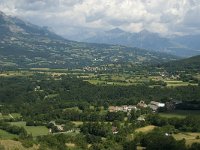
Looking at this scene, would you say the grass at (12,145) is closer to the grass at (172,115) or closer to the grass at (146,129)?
the grass at (146,129)

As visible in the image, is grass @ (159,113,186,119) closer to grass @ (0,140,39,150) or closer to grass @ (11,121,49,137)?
grass @ (11,121,49,137)

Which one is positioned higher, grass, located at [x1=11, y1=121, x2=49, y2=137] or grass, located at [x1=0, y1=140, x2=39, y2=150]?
grass, located at [x1=0, y1=140, x2=39, y2=150]

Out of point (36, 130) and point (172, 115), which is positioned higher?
point (172, 115)

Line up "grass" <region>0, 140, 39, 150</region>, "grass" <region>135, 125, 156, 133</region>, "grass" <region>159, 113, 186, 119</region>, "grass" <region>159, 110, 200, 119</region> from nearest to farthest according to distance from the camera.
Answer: "grass" <region>0, 140, 39, 150</region> → "grass" <region>135, 125, 156, 133</region> → "grass" <region>159, 113, 186, 119</region> → "grass" <region>159, 110, 200, 119</region>

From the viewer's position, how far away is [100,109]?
14088 cm

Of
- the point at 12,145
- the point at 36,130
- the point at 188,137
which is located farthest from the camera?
the point at 36,130

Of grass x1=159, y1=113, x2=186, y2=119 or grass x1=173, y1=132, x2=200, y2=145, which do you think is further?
grass x1=159, y1=113, x2=186, y2=119

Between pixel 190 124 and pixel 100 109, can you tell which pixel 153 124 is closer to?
pixel 190 124

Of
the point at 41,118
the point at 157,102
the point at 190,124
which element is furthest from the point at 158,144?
the point at 157,102

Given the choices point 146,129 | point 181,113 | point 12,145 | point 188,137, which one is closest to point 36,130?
point 146,129

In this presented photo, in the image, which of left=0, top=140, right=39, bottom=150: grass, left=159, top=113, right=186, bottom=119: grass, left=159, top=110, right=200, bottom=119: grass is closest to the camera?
left=0, top=140, right=39, bottom=150: grass

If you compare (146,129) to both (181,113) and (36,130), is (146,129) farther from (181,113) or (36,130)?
(36,130)

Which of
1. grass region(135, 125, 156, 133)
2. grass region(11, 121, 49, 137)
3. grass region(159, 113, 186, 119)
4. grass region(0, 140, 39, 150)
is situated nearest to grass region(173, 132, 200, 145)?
grass region(135, 125, 156, 133)

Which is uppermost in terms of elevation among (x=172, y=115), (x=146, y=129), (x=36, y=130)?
(x=172, y=115)
